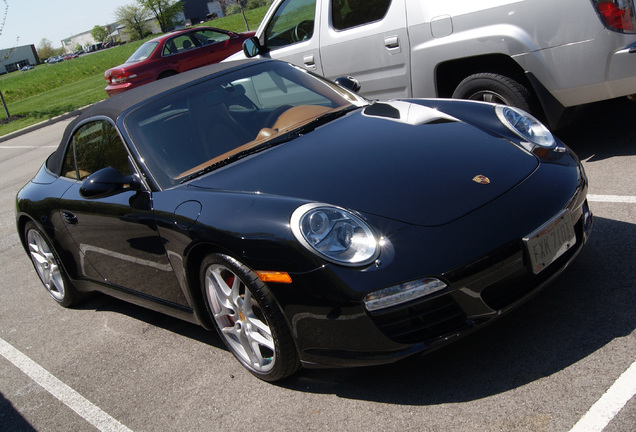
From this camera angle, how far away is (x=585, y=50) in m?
4.89

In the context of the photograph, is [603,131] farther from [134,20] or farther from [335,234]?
[134,20]

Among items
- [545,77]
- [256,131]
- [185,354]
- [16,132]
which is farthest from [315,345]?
[16,132]

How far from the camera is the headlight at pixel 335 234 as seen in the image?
274 centimetres

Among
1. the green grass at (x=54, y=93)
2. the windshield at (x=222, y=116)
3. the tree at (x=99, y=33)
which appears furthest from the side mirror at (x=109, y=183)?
the tree at (x=99, y=33)

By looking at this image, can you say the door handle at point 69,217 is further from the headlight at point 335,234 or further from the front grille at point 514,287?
the front grille at point 514,287

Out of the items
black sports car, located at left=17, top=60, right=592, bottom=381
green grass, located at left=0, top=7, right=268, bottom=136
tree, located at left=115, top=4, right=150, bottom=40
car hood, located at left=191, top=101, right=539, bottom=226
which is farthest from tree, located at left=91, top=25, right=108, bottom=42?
car hood, located at left=191, top=101, right=539, bottom=226

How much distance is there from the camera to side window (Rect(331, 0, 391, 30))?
20.1 ft

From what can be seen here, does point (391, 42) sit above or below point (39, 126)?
above

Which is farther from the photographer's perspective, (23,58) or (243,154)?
(23,58)

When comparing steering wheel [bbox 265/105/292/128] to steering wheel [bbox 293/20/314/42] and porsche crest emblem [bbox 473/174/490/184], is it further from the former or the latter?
steering wheel [bbox 293/20/314/42]

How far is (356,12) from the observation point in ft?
20.8

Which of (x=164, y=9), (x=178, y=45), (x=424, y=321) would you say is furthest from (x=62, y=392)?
(x=164, y=9)

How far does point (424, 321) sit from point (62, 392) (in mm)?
2167

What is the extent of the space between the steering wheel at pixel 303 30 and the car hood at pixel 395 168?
3236 mm
